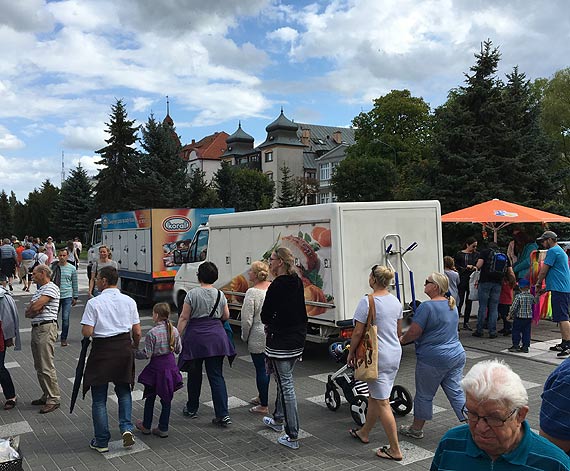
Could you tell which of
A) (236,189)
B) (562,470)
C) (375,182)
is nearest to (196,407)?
(562,470)

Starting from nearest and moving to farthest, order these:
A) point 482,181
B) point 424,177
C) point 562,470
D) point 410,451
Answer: point 562,470, point 410,451, point 482,181, point 424,177

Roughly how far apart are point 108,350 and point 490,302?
7.73 m

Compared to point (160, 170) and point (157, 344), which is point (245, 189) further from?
point (157, 344)

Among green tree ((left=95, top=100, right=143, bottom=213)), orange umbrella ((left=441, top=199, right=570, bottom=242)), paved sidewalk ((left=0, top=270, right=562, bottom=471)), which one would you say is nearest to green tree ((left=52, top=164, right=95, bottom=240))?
green tree ((left=95, top=100, right=143, bottom=213))

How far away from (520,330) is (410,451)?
4.98 m

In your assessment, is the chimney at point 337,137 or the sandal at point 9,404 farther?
the chimney at point 337,137

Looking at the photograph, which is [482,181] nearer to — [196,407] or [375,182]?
[196,407]

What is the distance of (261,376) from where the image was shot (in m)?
6.44

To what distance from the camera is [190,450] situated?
550 centimetres

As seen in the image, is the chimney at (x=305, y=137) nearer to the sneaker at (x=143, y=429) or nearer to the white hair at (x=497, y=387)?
the sneaker at (x=143, y=429)

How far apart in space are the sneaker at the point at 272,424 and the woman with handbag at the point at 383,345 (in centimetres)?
113

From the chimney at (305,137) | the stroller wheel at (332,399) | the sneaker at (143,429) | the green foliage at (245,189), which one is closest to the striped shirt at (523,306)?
the stroller wheel at (332,399)

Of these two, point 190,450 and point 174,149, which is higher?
point 174,149

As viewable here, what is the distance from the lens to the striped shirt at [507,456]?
2.03 m
